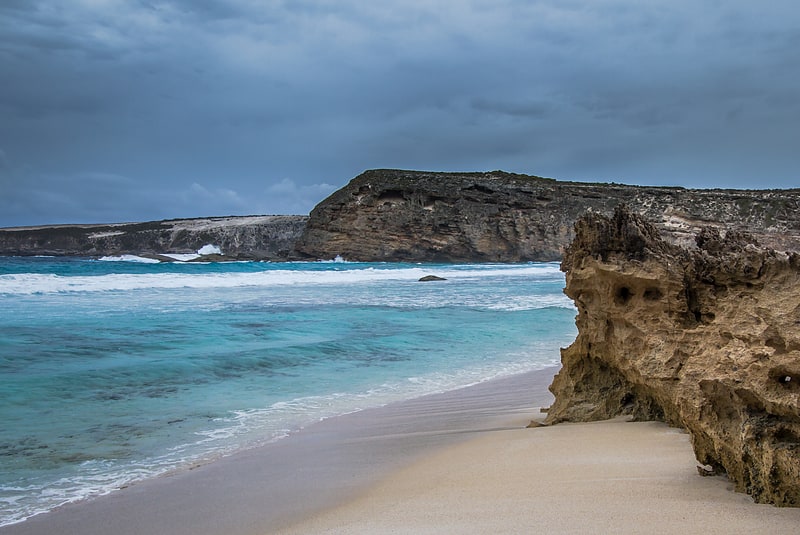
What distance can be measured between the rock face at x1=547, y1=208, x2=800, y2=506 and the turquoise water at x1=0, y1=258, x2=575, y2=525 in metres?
2.41

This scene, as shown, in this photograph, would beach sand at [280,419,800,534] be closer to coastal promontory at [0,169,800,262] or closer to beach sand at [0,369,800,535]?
beach sand at [0,369,800,535]

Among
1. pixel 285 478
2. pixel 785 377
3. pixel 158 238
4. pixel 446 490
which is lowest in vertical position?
pixel 285 478

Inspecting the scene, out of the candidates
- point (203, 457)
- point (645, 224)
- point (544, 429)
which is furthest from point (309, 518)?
point (645, 224)

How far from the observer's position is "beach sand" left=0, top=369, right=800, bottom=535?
7.93 feet

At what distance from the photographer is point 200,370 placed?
734cm

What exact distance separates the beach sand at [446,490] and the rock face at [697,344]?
0.20 metres

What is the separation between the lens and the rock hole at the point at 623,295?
4.14 meters

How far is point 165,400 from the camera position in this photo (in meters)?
5.87

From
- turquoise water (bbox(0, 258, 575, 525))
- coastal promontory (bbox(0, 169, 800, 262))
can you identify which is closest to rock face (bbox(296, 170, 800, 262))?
coastal promontory (bbox(0, 169, 800, 262))

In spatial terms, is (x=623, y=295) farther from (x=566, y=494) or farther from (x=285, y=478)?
(x=285, y=478)

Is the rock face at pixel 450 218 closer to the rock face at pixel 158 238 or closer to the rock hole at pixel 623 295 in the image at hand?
the rock face at pixel 158 238

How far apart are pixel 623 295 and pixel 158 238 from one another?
88.7 metres

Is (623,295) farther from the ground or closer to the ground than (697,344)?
farther from the ground

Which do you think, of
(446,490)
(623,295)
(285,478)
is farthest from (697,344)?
(285,478)
